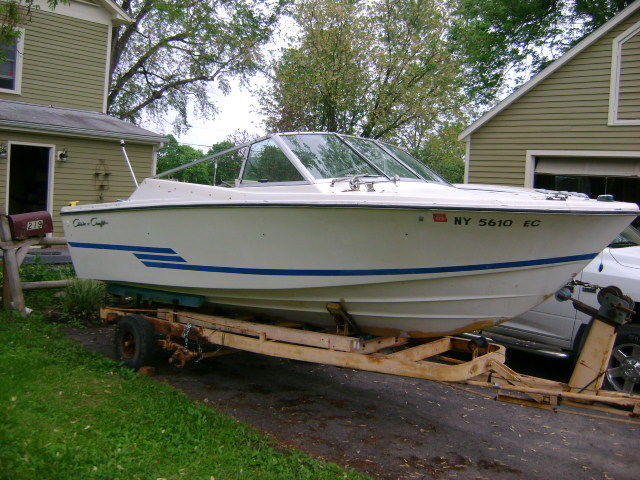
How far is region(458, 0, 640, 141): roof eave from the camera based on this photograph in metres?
10.3

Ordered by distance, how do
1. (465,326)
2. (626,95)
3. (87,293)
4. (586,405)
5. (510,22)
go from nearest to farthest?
(586,405) → (465,326) → (87,293) → (626,95) → (510,22)

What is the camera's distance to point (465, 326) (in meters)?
4.09

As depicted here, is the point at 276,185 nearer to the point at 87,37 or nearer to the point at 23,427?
the point at 23,427

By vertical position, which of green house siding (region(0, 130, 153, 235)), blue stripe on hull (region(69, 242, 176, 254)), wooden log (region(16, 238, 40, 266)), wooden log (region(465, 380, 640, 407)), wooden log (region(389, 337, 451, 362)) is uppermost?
green house siding (region(0, 130, 153, 235))

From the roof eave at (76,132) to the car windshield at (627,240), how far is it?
952cm

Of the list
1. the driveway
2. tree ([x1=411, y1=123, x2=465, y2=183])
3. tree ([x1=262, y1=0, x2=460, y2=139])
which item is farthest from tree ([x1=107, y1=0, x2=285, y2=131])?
the driveway

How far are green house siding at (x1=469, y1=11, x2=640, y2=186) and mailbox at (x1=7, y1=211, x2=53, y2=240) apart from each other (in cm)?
825

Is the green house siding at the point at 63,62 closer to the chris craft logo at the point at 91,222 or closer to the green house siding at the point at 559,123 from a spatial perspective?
the chris craft logo at the point at 91,222

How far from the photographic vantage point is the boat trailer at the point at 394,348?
3.61m

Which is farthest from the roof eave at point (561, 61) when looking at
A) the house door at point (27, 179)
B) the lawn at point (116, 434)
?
the house door at point (27, 179)

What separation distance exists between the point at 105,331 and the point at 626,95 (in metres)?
9.38

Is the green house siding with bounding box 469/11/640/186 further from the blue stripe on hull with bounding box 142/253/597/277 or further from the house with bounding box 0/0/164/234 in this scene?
the blue stripe on hull with bounding box 142/253/597/277

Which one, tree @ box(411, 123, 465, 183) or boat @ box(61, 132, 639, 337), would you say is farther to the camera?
tree @ box(411, 123, 465, 183)

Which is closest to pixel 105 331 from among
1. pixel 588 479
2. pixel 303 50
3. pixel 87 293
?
pixel 87 293
